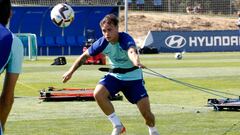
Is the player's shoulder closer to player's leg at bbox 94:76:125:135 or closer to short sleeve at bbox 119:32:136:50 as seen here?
short sleeve at bbox 119:32:136:50

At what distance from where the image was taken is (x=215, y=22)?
65500mm

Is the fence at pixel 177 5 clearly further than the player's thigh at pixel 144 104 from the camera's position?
Yes

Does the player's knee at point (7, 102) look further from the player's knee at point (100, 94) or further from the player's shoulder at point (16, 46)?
the player's knee at point (100, 94)

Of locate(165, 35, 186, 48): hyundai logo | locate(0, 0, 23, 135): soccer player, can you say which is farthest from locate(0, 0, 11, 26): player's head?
locate(165, 35, 186, 48): hyundai logo

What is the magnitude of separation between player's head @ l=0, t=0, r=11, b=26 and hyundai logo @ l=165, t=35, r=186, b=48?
40.5m

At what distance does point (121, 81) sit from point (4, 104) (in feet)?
18.2

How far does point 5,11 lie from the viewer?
566 centimetres

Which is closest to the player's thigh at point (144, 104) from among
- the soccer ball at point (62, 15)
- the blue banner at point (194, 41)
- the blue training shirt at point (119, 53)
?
the blue training shirt at point (119, 53)

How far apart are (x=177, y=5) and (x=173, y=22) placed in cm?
192

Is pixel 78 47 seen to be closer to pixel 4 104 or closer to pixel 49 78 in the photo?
pixel 49 78

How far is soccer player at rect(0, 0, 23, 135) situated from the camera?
5.70m

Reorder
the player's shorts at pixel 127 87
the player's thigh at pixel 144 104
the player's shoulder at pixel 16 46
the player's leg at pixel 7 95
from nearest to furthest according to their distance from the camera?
the player's shoulder at pixel 16 46
the player's leg at pixel 7 95
the player's thigh at pixel 144 104
the player's shorts at pixel 127 87

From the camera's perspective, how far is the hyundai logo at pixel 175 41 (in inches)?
1816

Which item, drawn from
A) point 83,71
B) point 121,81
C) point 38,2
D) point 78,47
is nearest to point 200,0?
point 38,2
